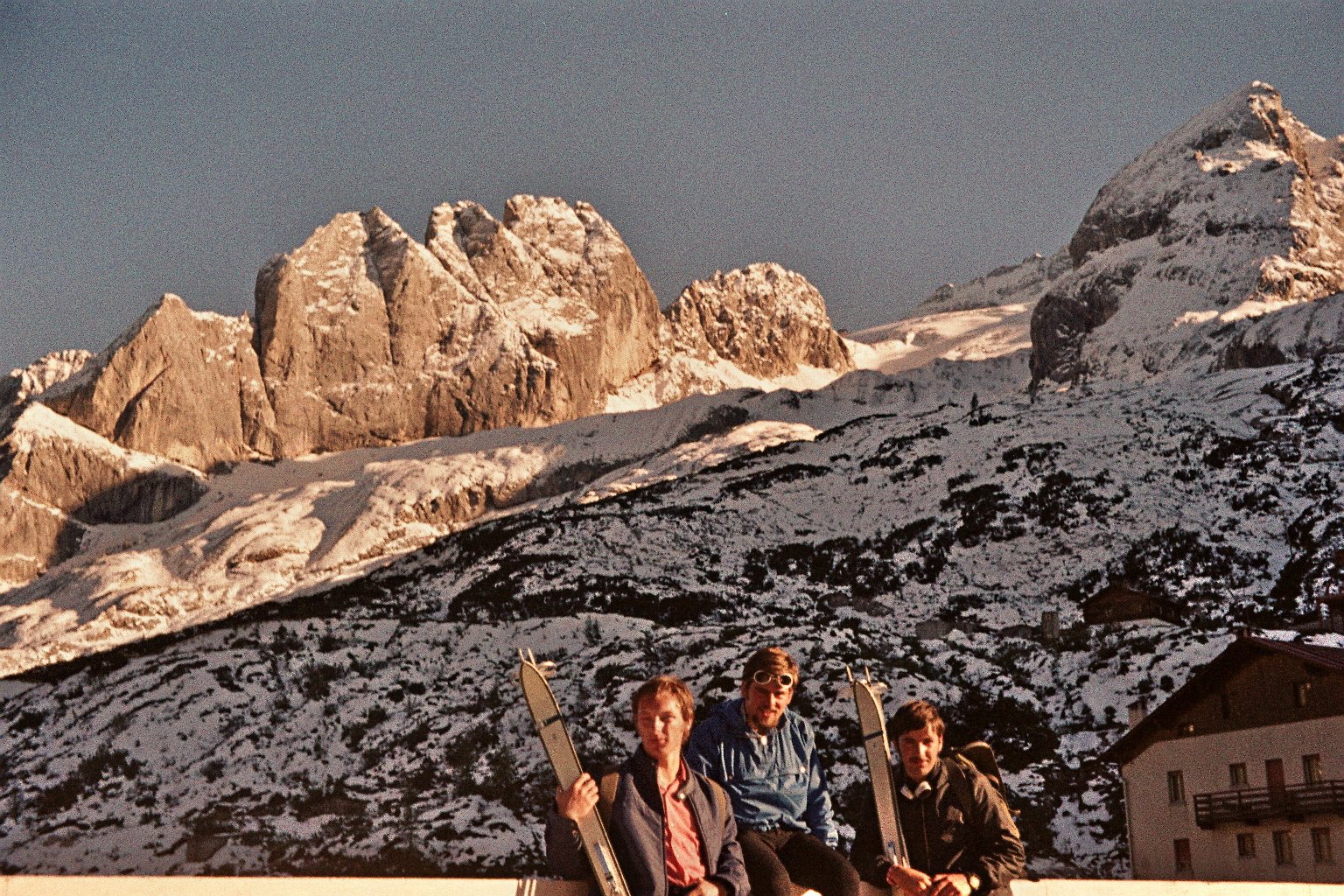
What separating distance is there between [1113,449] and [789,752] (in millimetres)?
109306

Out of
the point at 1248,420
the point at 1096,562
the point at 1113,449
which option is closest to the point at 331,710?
the point at 1096,562

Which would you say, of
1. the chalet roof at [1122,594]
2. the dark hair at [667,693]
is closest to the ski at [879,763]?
the dark hair at [667,693]

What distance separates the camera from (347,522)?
7795 inches

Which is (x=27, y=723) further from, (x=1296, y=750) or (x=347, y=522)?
(x=347, y=522)

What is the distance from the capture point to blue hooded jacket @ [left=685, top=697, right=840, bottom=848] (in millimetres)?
11125

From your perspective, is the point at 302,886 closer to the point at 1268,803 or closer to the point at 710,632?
the point at 1268,803

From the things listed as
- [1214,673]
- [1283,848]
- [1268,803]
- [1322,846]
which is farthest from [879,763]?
[1214,673]

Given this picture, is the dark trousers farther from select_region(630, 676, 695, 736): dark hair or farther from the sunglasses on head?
select_region(630, 676, 695, 736): dark hair

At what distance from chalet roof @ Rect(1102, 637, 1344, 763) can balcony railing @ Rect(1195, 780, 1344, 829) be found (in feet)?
9.67

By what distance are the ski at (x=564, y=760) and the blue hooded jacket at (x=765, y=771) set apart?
A: 63.4 inches

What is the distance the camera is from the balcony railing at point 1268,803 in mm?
32169

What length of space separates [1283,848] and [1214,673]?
5.19 metres

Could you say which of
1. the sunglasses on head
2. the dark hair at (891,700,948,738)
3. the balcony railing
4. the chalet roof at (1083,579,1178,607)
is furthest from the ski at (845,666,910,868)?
the chalet roof at (1083,579,1178,607)

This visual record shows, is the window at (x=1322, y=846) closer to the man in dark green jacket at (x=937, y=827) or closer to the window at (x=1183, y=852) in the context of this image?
the window at (x=1183, y=852)
